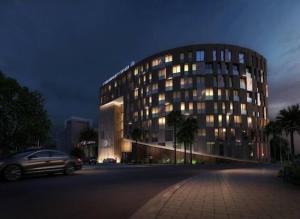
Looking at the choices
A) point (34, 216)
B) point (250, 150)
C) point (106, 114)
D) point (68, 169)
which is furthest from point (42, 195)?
point (106, 114)

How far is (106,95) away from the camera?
4368 inches

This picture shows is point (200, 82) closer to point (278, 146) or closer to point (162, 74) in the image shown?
point (162, 74)

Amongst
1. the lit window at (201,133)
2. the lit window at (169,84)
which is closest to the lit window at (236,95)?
the lit window at (201,133)

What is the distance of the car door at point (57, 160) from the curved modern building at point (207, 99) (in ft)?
205

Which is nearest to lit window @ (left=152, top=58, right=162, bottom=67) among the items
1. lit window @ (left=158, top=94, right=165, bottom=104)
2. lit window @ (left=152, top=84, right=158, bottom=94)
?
lit window @ (left=152, top=84, right=158, bottom=94)

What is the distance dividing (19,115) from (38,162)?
2469 centimetres

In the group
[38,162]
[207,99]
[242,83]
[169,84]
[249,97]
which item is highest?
[169,84]

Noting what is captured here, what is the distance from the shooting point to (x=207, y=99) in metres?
77.9

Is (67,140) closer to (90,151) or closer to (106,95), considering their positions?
(90,151)

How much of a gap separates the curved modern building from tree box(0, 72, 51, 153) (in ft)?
152

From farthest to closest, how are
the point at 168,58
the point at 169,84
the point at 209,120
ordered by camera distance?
the point at 168,58, the point at 169,84, the point at 209,120

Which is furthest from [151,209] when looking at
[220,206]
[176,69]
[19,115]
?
[176,69]

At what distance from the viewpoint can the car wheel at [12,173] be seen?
1370 centimetres

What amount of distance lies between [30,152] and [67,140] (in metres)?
161
